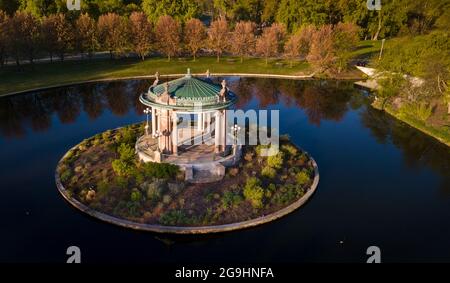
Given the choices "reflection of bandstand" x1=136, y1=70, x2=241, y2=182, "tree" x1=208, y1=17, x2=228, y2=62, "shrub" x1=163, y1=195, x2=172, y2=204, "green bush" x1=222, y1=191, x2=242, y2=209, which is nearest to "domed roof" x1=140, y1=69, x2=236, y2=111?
"reflection of bandstand" x1=136, y1=70, x2=241, y2=182

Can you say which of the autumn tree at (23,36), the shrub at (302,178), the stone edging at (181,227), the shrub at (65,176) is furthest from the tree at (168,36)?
the stone edging at (181,227)

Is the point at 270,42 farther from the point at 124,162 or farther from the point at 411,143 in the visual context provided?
the point at 124,162

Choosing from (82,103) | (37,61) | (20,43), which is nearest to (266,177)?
(82,103)

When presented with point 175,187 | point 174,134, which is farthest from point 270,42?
point 175,187

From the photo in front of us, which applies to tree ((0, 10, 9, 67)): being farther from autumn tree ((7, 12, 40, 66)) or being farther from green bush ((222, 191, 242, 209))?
green bush ((222, 191, 242, 209))

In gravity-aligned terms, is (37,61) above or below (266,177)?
above

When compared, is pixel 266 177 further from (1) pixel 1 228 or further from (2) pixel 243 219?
(1) pixel 1 228
